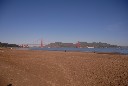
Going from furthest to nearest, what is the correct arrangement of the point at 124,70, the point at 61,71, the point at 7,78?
the point at 61,71 < the point at 124,70 < the point at 7,78

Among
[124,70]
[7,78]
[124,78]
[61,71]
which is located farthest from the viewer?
[61,71]

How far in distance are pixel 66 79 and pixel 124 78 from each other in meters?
5.49

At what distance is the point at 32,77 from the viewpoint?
14.9 meters

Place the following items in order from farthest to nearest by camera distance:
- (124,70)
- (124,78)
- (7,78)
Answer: (124,70) < (124,78) < (7,78)

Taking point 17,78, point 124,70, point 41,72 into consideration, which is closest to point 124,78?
point 124,70

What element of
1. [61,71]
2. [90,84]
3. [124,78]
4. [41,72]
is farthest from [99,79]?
[41,72]

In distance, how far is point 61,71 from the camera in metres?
18.0

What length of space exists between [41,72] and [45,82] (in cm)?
291

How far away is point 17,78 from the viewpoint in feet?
45.6

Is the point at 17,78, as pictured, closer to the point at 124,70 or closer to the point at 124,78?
the point at 124,78

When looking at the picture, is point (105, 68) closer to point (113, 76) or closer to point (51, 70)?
point (113, 76)

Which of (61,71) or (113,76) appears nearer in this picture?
(113,76)

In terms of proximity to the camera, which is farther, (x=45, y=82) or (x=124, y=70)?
(x=124, y=70)

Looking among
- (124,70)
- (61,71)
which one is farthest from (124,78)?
(61,71)
